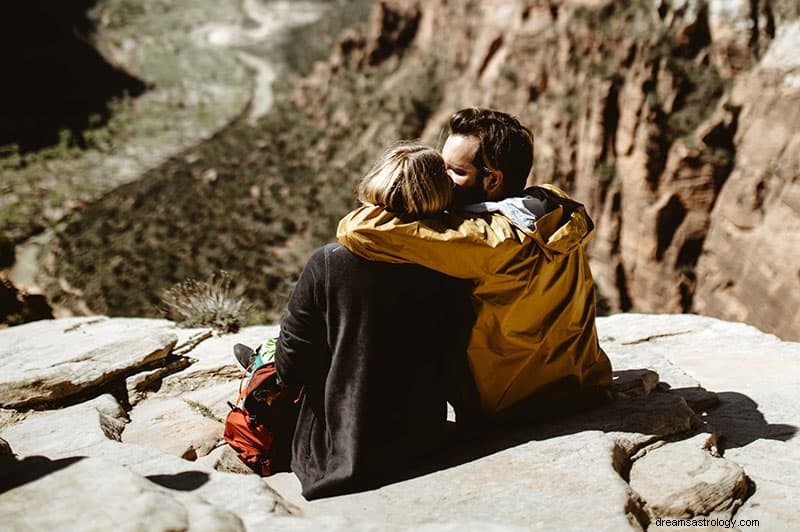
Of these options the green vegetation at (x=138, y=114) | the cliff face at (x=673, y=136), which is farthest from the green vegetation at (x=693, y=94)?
the green vegetation at (x=138, y=114)

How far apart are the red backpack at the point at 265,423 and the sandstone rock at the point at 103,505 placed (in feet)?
3.06

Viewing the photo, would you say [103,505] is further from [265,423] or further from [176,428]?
[176,428]

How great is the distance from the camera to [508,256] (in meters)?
2.88

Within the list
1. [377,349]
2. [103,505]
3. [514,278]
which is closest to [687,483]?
[514,278]

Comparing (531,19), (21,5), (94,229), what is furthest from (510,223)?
(21,5)

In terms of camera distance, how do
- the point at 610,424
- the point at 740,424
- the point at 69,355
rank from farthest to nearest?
the point at 69,355
the point at 740,424
the point at 610,424

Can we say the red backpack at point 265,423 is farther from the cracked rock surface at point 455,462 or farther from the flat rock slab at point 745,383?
the flat rock slab at point 745,383

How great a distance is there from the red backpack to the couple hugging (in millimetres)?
170

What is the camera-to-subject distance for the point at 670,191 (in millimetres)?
16281

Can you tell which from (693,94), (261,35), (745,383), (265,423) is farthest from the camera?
(261,35)

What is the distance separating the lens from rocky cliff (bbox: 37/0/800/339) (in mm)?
14211

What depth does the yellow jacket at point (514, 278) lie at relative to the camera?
2746mm

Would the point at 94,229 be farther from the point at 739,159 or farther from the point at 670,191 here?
the point at 739,159

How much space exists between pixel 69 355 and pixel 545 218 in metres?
3.49
